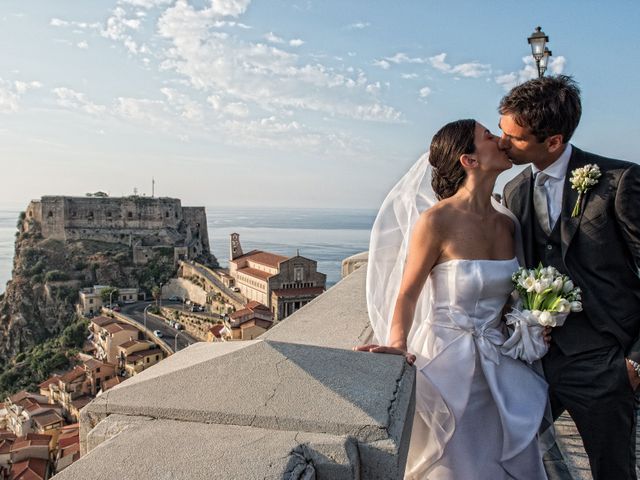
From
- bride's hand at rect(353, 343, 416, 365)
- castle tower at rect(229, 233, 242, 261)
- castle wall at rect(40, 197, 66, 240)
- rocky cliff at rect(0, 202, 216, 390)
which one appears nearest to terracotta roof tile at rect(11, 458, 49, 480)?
rocky cliff at rect(0, 202, 216, 390)

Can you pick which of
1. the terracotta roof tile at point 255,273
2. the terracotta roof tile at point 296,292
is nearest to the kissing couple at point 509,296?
the terracotta roof tile at point 296,292

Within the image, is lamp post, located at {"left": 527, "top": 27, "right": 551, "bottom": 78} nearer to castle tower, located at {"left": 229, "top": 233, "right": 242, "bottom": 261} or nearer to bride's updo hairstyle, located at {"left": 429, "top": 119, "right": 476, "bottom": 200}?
bride's updo hairstyle, located at {"left": 429, "top": 119, "right": 476, "bottom": 200}

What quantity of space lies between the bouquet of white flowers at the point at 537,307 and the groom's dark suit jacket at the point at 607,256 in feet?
0.26

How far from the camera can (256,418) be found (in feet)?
4.17

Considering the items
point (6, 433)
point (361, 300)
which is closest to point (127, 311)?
point (6, 433)

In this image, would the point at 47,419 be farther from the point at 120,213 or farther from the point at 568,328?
the point at 568,328

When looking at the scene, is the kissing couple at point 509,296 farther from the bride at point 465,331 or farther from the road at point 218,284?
the road at point 218,284

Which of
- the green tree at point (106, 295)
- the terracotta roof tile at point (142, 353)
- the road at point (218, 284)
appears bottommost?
the terracotta roof tile at point (142, 353)

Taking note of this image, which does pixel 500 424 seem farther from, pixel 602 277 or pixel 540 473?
pixel 602 277

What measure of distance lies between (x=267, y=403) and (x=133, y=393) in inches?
15.9

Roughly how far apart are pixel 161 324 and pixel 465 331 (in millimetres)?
36930

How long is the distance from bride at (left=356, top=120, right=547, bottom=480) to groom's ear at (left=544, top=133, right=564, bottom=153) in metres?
0.18

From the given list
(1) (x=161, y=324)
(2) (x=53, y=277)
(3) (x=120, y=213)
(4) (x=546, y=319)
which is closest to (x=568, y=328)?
(4) (x=546, y=319)

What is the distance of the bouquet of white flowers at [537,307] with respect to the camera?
196cm
